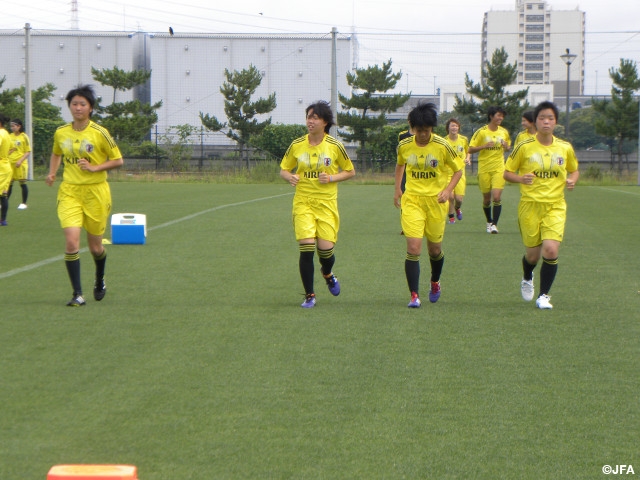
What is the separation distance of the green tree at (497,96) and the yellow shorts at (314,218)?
43.5m

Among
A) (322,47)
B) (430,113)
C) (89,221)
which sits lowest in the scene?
(89,221)

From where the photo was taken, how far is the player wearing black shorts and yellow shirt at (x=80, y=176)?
9.03 meters

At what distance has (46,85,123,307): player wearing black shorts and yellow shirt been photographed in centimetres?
903

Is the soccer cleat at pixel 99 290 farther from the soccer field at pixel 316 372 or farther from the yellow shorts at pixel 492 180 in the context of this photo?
the yellow shorts at pixel 492 180

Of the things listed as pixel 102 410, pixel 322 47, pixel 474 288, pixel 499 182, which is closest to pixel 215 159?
pixel 322 47

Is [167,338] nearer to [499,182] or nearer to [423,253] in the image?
[423,253]

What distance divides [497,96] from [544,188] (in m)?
44.8

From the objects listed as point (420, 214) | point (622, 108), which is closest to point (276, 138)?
point (622, 108)

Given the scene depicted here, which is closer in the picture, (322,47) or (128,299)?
(128,299)

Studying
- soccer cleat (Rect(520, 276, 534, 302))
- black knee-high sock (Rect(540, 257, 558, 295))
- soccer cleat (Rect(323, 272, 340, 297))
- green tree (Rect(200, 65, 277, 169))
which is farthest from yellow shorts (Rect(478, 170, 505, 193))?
green tree (Rect(200, 65, 277, 169))

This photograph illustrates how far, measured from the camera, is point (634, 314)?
8781mm

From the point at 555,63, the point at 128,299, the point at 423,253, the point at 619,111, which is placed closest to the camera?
the point at 128,299

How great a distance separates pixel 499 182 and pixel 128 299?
9075 millimetres

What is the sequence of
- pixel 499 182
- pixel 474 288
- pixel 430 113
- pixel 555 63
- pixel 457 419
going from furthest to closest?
pixel 555 63, pixel 499 182, pixel 474 288, pixel 430 113, pixel 457 419
